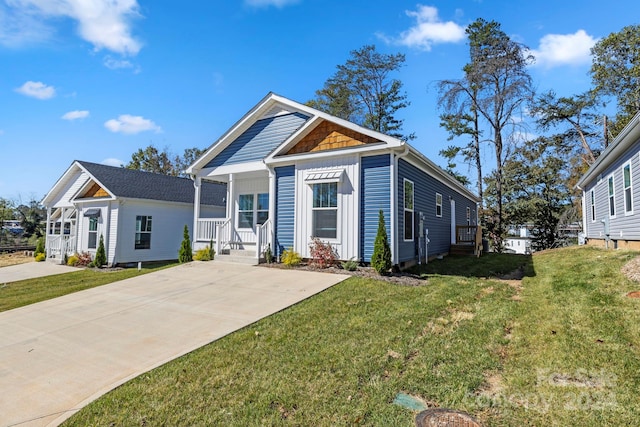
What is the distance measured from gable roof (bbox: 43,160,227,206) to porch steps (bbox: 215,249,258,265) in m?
6.48

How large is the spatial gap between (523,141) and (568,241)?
8727 millimetres

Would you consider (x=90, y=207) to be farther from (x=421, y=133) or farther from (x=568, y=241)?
(x=568, y=241)

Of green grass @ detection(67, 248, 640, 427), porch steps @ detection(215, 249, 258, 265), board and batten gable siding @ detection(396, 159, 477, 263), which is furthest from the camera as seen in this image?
porch steps @ detection(215, 249, 258, 265)

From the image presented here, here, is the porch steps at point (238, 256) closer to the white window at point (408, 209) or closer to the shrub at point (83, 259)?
the white window at point (408, 209)

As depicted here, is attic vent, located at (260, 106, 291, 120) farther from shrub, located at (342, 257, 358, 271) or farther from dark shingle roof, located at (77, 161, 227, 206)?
dark shingle roof, located at (77, 161, 227, 206)

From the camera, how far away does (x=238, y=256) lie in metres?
11.2

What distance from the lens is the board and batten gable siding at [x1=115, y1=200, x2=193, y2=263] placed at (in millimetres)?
15086

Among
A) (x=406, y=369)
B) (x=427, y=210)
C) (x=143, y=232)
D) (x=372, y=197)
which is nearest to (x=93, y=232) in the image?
(x=143, y=232)

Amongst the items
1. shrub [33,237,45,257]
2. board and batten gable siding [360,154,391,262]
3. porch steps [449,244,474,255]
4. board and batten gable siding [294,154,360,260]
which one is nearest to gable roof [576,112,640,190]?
porch steps [449,244,474,255]

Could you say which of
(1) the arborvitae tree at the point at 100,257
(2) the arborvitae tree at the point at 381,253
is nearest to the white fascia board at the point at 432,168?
(2) the arborvitae tree at the point at 381,253

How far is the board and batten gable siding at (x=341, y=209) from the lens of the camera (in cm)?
938

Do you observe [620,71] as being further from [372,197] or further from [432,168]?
[372,197]

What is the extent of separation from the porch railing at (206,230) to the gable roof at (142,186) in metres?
4.45

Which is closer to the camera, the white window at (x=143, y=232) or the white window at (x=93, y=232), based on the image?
the white window at (x=143, y=232)
